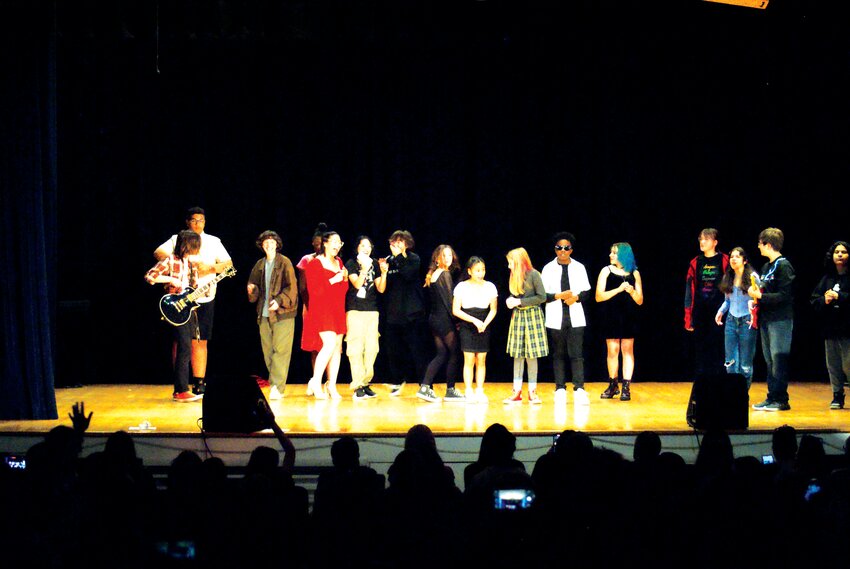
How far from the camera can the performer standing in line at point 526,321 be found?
8383 mm

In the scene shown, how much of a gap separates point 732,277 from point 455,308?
255cm

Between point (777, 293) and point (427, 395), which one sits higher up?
point (777, 293)

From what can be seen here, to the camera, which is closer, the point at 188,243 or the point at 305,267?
the point at 188,243

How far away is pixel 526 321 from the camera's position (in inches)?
333

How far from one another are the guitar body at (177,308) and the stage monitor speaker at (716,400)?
455 centimetres

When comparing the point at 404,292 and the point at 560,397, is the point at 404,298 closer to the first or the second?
the point at 404,292

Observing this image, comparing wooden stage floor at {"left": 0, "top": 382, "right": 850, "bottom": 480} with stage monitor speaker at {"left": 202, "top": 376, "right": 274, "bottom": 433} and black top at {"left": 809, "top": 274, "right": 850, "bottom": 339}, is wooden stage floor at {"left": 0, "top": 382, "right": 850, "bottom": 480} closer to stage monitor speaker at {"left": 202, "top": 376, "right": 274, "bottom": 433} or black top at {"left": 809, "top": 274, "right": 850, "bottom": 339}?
stage monitor speaker at {"left": 202, "top": 376, "right": 274, "bottom": 433}

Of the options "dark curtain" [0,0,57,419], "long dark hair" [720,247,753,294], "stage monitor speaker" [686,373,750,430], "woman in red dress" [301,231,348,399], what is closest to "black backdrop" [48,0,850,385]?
"woman in red dress" [301,231,348,399]

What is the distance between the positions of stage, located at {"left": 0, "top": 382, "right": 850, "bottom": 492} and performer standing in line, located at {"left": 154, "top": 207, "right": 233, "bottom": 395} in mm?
437

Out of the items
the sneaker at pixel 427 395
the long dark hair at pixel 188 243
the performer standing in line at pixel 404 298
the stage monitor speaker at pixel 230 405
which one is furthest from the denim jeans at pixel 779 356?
the long dark hair at pixel 188 243

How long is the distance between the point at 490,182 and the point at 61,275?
4828mm

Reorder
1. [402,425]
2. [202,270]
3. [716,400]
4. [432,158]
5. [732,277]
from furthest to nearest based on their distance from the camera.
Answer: [432,158], [202,270], [732,277], [402,425], [716,400]

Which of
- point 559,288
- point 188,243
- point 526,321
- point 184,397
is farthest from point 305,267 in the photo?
point 559,288

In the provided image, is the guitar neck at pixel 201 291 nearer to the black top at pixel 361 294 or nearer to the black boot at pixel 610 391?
the black top at pixel 361 294
